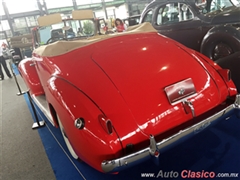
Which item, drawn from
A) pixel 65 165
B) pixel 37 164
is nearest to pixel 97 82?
pixel 65 165

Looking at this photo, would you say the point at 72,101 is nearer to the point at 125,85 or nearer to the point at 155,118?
the point at 125,85

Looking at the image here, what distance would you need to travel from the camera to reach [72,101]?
76.7 inches

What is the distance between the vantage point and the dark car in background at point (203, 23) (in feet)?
14.1

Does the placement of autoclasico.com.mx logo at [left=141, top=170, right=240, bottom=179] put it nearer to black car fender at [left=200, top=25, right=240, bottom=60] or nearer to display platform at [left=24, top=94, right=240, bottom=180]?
display platform at [left=24, top=94, right=240, bottom=180]

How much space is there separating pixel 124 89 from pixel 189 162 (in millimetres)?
1063

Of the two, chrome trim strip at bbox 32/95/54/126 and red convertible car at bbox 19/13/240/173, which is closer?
red convertible car at bbox 19/13/240/173

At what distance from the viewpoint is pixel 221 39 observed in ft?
14.3

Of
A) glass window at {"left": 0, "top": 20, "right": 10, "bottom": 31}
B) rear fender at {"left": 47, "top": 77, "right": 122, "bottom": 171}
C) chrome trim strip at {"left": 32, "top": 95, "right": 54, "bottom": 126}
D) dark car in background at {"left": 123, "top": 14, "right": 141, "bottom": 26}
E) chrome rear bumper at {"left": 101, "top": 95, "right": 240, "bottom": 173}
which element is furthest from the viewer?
glass window at {"left": 0, "top": 20, "right": 10, "bottom": 31}

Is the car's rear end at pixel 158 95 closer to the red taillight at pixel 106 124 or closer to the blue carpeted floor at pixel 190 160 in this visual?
the red taillight at pixel 106 124

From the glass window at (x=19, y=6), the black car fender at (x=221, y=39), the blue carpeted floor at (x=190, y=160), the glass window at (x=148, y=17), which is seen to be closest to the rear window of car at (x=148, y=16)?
the glass window at (x=148, y=17)

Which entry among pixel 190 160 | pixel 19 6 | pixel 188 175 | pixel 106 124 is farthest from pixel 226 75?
pixel 19 6

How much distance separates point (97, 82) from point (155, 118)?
25.3 inches

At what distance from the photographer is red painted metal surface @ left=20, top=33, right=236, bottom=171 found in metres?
1.77

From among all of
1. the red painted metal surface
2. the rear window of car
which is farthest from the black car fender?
the red painted metal surface
